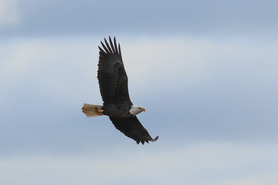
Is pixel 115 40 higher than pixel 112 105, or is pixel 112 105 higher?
pixel 115 40

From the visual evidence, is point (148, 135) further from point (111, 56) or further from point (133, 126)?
point (111, 56)

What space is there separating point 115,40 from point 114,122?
3378 mm

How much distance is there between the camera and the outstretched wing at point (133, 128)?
35656 millimetres

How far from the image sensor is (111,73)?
33938 mm

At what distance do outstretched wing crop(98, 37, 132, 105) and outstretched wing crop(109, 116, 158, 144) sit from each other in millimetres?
1719

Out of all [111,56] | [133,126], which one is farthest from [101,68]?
[133,126]

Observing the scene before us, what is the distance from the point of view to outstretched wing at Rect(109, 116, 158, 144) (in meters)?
35.7

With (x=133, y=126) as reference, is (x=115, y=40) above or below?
above

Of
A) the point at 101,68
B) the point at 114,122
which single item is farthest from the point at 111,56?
the point at 114,122

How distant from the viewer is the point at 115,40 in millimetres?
34062

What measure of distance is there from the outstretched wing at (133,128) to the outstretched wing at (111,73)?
172 centimetres

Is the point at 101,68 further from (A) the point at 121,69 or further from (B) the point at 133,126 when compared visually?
(B) the point at 133,126

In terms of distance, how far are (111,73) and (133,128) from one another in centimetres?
288

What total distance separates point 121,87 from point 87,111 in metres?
1.48
